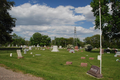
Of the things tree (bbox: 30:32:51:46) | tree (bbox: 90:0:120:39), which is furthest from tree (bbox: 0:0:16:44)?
tree (bbox: 30:32:51:46)

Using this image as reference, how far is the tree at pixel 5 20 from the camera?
110ft

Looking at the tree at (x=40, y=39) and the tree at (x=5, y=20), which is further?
the tree at (x=40, y=39)

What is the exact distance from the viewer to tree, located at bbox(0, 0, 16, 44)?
33.5 meters

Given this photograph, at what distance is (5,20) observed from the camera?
117 feet

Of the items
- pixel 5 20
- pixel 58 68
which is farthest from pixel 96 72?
pixel 5 20

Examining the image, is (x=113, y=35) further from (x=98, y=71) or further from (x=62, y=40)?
(x=62, y=40)

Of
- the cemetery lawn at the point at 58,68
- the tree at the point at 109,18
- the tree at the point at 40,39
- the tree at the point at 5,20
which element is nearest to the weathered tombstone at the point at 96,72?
the cemetery lawn at the point at 58,68

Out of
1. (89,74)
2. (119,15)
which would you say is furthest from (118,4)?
(89,74)

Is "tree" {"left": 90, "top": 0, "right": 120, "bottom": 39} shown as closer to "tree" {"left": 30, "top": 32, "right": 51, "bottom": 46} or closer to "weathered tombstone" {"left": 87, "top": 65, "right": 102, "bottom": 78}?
"weathered tombstone" {"left": 87, "top": 65, "right": 102, "bottom": 78}

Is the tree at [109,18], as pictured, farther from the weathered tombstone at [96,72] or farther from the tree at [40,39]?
the tree at [40,39]

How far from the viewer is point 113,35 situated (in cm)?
3297

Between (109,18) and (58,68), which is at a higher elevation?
(109,18)

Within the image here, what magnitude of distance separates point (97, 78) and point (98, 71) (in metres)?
0.49

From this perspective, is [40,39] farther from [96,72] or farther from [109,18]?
[96,72]
